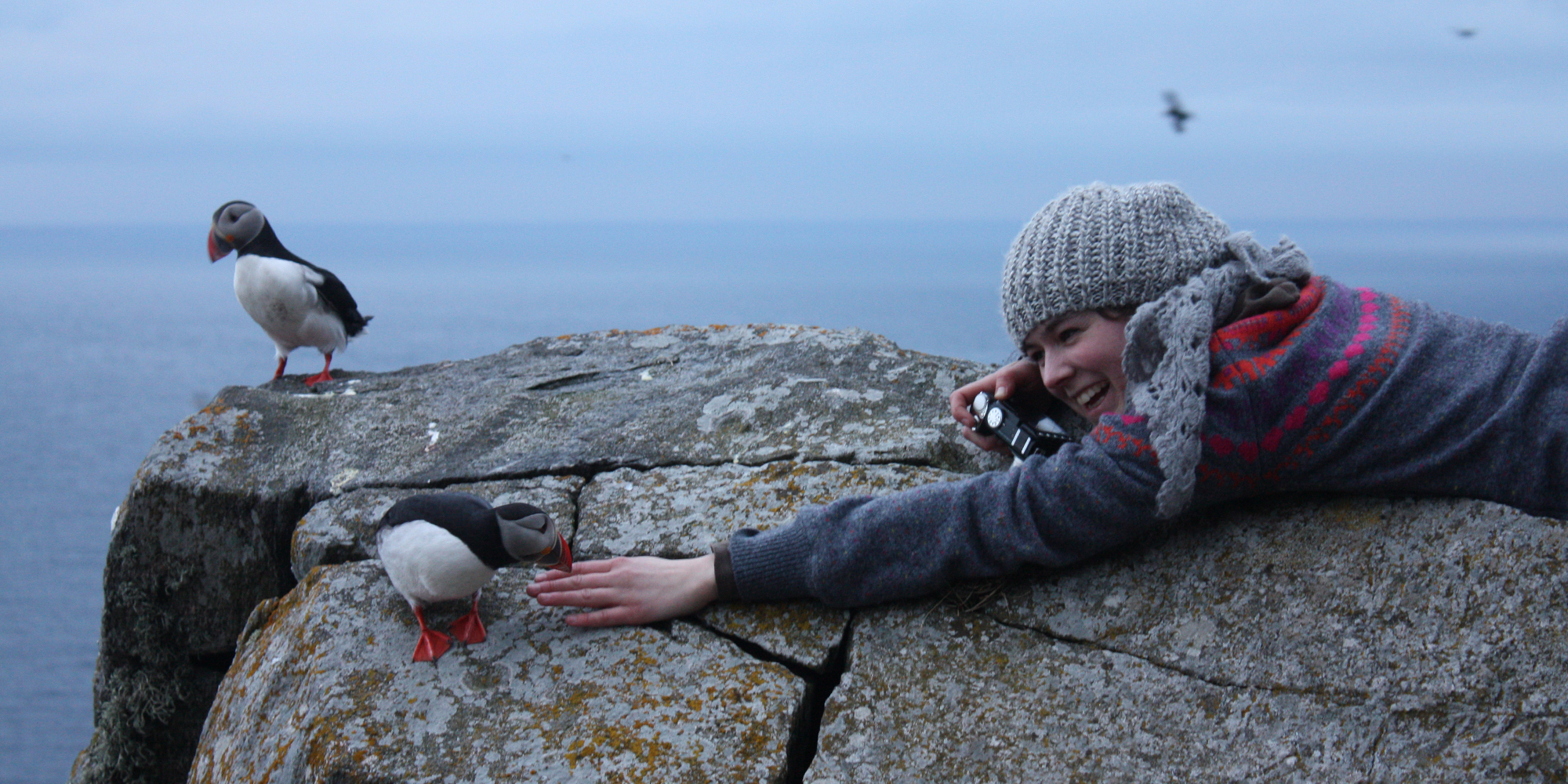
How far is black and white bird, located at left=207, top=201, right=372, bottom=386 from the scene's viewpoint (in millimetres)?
4664

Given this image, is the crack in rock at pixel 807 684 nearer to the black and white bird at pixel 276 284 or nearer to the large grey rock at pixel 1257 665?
the large grey rock at pixel 1257 665

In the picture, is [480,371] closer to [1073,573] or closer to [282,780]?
[282,780]

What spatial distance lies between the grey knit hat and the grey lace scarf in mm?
65

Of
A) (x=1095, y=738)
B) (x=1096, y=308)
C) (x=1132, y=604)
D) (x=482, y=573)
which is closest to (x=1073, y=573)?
(x=1132, y=604)

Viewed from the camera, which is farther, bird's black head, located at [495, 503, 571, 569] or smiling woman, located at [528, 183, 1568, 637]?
bird's black head, located at [495, 503, 571, 569]

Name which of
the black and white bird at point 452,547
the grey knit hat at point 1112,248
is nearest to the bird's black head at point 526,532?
the black and white bird at point 452,547

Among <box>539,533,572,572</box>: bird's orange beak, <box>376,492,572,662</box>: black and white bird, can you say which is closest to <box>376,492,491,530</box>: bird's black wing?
<box>376,492,572,662</box>: black and white bird

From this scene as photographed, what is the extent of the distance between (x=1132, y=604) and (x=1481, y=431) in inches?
31.0

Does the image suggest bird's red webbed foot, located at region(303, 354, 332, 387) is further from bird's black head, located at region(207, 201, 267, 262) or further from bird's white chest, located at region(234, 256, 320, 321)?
bird's black head, located at region(207, 201, 267, 262)

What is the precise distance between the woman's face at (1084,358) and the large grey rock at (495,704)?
0.97m

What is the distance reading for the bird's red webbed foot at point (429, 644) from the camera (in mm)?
2436

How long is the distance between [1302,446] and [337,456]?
2.85 meters

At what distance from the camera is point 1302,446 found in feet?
7.43

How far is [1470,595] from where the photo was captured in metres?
2.18
